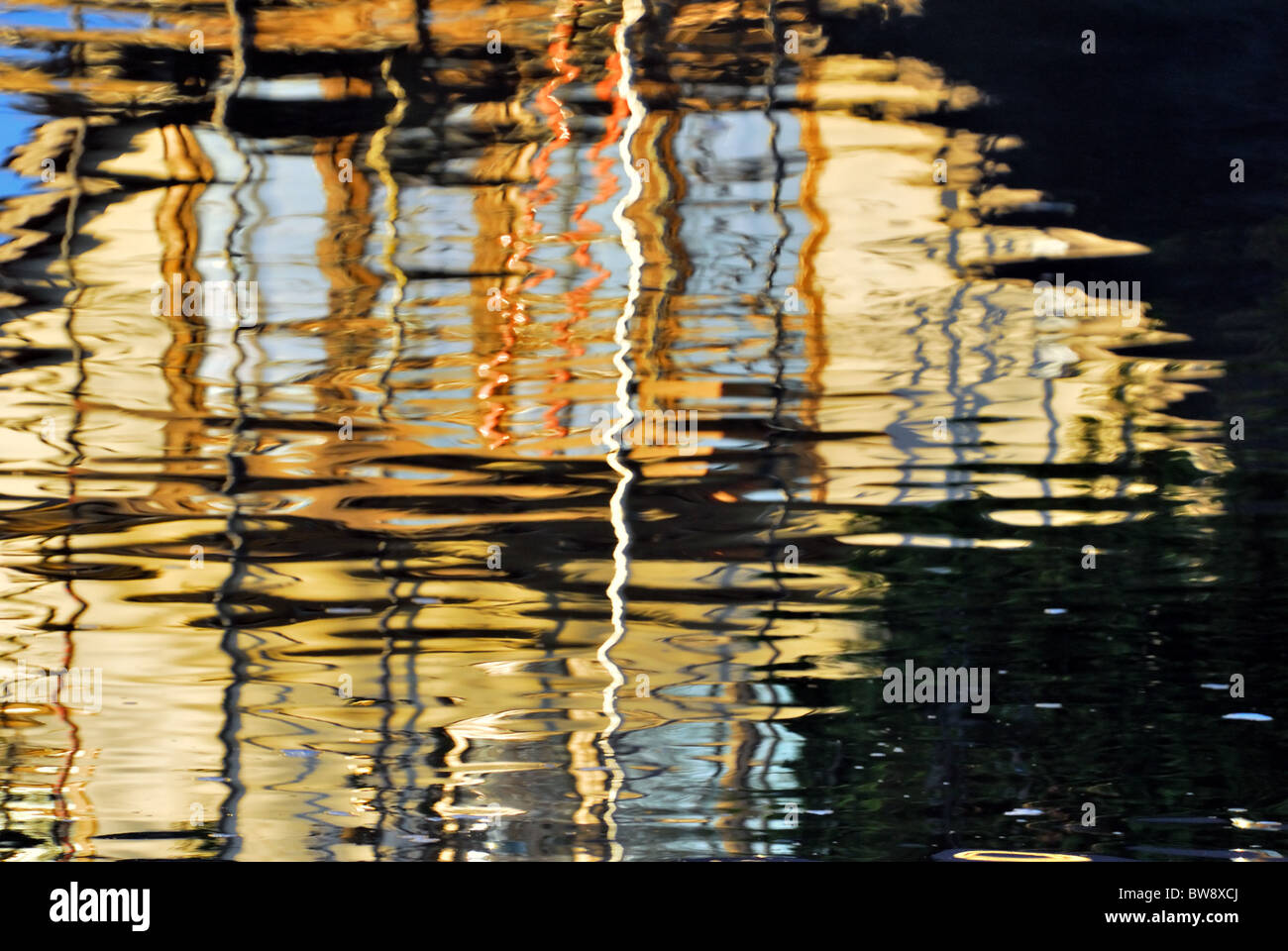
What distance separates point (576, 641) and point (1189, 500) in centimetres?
192

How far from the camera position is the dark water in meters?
2.65

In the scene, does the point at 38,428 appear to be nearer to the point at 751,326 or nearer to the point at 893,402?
the point at 751,326

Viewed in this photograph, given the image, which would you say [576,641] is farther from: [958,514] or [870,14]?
[870,14]

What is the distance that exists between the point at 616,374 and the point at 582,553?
0.55 metres

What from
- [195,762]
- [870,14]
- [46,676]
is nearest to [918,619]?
[870,14]

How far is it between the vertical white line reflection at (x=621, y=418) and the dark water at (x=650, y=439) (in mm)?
12

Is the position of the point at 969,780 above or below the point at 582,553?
below

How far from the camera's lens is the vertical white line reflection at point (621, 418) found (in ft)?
8.71

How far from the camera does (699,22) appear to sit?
2645 mm

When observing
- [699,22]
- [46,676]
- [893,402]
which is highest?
[699,22]

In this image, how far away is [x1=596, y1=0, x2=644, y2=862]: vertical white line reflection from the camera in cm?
266

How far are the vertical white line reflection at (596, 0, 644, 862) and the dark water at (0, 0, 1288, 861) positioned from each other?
12mm

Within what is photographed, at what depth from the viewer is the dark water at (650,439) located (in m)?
2.65

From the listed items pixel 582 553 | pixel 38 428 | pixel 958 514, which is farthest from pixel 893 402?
pixel 38 428
